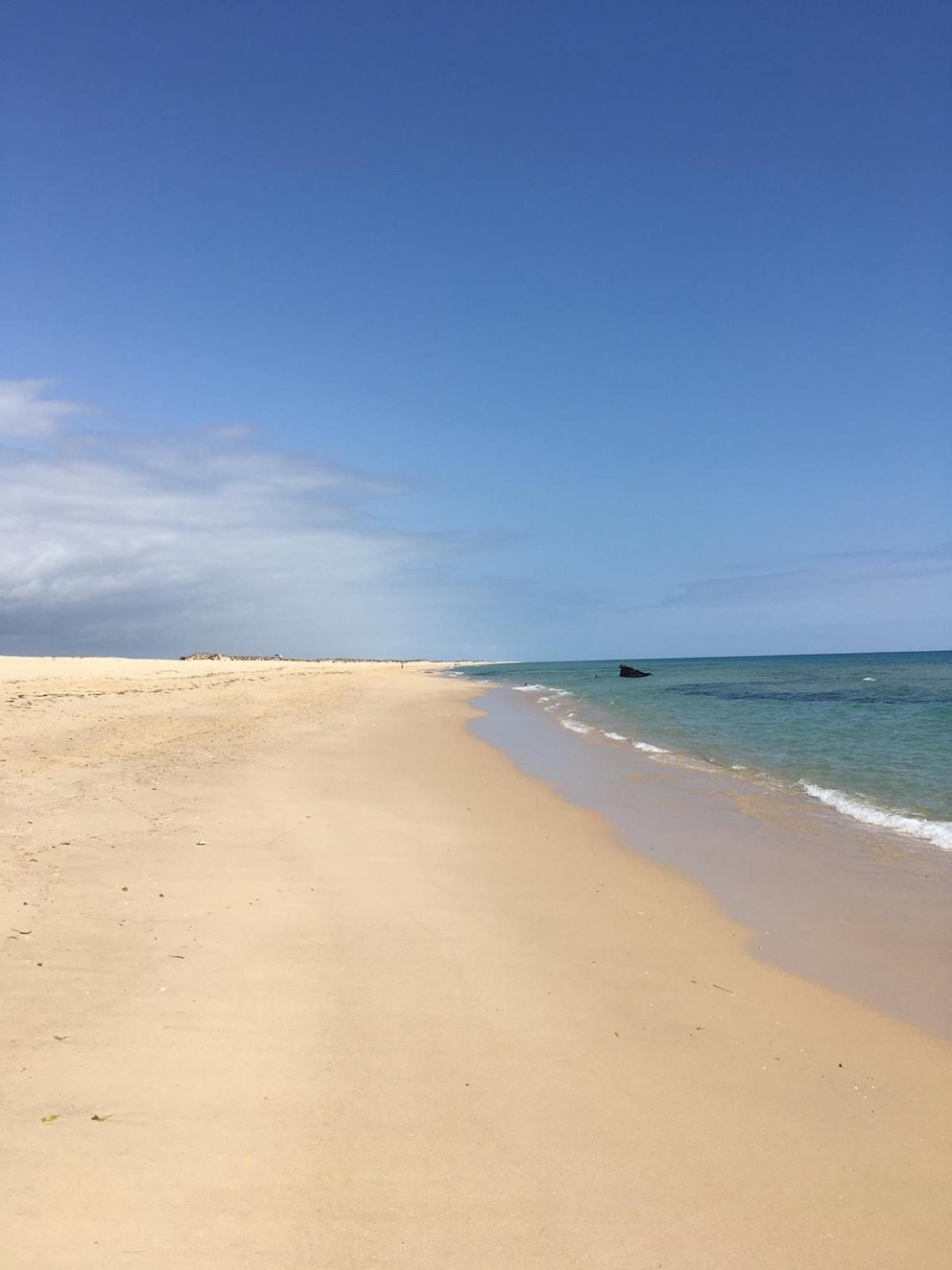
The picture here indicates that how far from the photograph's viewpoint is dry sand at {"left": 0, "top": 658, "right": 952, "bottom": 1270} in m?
3.51

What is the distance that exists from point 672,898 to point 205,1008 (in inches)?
209

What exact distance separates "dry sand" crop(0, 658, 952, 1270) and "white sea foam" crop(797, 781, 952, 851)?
494 centimetres

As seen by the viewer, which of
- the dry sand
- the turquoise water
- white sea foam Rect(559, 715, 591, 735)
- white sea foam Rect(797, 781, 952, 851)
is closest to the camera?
the dry sand

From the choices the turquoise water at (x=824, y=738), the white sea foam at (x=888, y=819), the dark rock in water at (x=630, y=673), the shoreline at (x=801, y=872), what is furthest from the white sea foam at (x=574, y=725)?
the dark rock in water at (x=630, y=673)

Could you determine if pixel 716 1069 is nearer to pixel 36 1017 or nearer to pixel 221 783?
pixel 36 1017

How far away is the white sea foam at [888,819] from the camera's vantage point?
12.1 m

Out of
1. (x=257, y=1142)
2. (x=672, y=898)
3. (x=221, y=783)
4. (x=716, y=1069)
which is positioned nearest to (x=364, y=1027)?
(x=257, y=1142)

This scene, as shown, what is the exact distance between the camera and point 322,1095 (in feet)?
14.6

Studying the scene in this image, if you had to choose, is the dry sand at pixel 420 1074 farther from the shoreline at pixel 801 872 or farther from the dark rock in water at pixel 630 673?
the dark rock in water at pixel 630 673

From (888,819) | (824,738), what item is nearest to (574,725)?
(824,738)

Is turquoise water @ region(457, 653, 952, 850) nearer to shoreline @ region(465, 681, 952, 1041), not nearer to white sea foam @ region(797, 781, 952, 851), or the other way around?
white sea foam @ region(797, 781, 952, 851)

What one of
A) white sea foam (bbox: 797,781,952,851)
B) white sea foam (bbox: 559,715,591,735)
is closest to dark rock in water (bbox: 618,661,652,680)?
white sea foam (bbox: 559,715,591,735)

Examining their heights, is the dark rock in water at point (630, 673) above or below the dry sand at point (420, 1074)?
above

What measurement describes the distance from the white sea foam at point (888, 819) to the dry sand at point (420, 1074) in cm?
494
